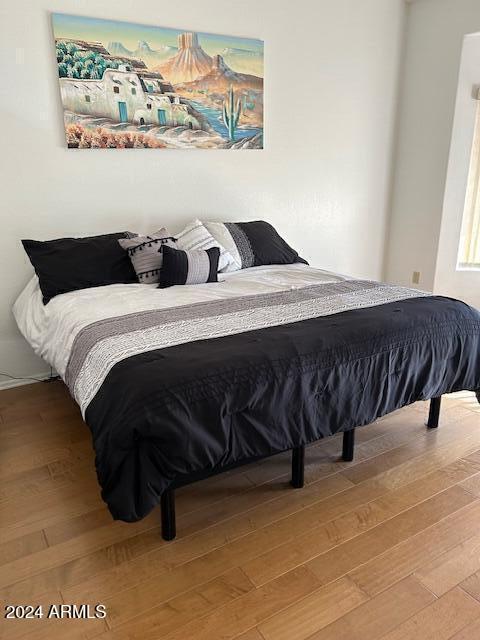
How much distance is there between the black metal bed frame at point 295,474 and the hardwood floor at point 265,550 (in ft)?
0.15

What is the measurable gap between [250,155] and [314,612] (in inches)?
120

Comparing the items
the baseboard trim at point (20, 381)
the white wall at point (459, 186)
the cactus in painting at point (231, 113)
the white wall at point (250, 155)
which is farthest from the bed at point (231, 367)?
the white wall at point (459, 186)

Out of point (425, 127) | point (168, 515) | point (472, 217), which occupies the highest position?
point (425, 127)

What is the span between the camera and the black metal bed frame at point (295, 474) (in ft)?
5.54

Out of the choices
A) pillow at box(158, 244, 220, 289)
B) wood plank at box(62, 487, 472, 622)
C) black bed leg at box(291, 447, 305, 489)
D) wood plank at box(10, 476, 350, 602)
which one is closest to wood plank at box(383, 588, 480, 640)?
wood plank at box(62, 487, 472, 622)

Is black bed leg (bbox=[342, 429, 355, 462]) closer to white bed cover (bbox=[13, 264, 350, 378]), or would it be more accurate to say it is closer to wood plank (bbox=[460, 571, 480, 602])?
wood plank (bbox=[460, 571, 480, 602])

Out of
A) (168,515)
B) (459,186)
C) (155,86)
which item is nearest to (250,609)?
(168,515)

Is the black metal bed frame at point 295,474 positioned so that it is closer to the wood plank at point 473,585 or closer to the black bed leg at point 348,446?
the black bed leg at point 348,446

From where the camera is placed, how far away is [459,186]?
4.01 m

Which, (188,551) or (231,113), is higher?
(231,113)

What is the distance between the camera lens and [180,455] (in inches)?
60.4

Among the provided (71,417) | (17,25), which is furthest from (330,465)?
(17,25)

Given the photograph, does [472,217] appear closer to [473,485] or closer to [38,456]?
[473,485]

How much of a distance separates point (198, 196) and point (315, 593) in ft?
8.76
